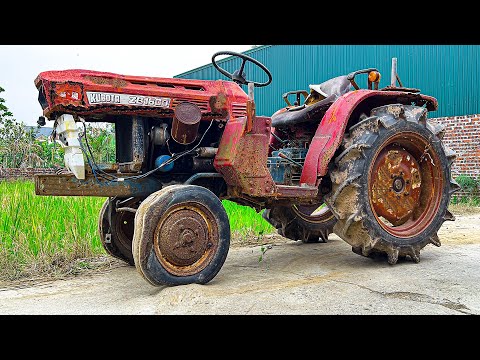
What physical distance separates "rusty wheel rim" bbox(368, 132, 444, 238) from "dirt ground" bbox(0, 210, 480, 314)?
1.27 feet

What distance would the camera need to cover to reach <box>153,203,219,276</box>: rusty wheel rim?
3459 millimetres

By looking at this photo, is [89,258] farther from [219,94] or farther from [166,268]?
[219,94]

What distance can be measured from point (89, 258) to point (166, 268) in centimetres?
170

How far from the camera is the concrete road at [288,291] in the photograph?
3.05m

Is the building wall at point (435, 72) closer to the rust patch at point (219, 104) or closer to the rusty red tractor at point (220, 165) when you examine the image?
the rusty red tractor at point (220, 165)

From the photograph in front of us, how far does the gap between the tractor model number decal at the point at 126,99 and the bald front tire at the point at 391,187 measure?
1612 mm

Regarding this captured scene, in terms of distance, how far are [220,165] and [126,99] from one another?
899mm

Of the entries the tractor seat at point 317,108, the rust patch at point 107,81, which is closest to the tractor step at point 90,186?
the rust patch at point 107,81

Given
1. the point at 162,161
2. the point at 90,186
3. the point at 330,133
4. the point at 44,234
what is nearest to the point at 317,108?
the point at 330,133

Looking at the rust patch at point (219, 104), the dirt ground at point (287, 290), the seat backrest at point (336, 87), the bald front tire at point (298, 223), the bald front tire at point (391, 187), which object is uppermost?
the seat backrest at point (336, 87)

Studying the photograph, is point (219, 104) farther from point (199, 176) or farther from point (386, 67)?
point (386, 67)

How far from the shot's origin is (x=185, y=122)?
375 cm

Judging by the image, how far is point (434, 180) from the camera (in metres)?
4.67

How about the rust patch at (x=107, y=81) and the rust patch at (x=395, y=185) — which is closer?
the rust patch at (x=107, y=81)
